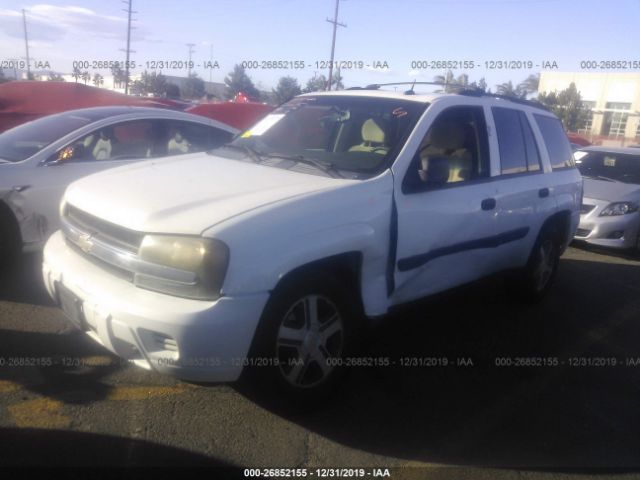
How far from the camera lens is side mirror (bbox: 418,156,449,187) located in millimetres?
3600

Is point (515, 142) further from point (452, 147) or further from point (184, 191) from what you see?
point (184, 191)

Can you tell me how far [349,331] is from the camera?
10.8ft

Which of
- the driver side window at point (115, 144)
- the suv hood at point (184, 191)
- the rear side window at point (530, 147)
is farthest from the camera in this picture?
the driver side window at point (115, 144)

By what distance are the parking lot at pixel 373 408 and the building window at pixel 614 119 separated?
4737 cm

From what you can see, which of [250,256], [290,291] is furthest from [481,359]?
[250,256]

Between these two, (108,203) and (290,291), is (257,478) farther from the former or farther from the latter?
(108,203)

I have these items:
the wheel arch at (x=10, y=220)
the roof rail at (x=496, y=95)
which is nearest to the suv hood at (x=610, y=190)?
the roof rail at (x=496, y=95)

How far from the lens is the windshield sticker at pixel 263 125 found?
4.45 metres

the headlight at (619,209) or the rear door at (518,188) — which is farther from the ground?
the rear door at (518,188)

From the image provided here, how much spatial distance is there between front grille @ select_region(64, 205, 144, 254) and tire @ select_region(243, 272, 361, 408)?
753 mm

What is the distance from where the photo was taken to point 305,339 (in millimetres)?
3098

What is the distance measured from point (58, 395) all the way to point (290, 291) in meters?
1.49

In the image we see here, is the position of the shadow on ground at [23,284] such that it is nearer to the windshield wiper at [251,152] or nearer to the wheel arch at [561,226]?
the windshield wiper at [251,152]

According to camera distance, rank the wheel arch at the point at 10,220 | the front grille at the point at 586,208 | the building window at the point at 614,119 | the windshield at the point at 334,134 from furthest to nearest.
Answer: the building window at the point at 614,119 → the front grille at the point at 586,208 → the wheel arch at the point at 10,220 → the windshield at the point at 334,134
